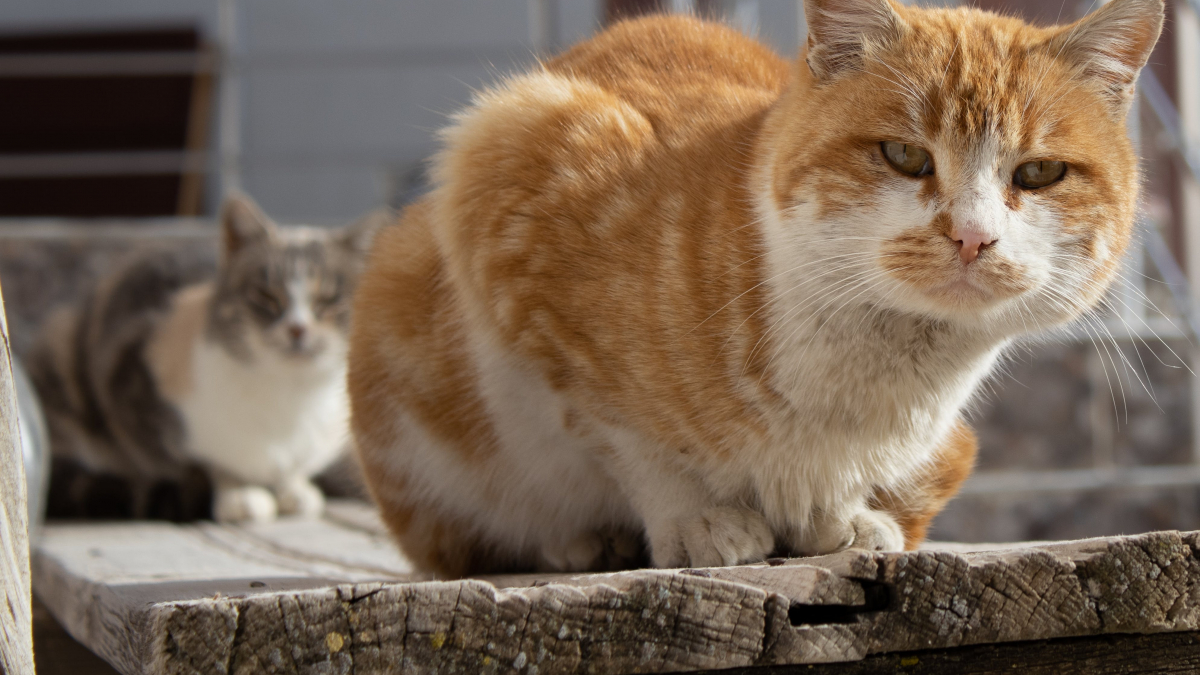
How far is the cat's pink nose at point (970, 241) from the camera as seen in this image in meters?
1.41

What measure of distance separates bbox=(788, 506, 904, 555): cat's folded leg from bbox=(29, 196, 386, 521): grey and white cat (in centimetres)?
222

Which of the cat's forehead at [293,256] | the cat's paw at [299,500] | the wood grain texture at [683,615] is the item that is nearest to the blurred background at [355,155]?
the cat's forehead at [293,256]

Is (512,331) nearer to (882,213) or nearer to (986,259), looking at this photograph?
(882,213)

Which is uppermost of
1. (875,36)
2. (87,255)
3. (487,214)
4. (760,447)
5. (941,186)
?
(875,36)

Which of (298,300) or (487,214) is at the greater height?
(487,214)

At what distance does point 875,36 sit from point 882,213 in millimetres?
292

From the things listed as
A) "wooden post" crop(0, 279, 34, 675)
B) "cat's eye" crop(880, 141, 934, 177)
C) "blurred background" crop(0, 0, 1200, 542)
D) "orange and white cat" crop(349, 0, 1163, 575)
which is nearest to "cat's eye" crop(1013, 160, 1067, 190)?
"orange and white cat" crop(349, 0, 1163, 575)

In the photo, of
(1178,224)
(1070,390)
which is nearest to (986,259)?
(1070,390)

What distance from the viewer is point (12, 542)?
3.97 feet

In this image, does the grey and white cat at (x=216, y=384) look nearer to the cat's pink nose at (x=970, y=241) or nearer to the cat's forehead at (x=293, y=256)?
the cat's forehead at (x=293, y=256)

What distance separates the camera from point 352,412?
2.13 m

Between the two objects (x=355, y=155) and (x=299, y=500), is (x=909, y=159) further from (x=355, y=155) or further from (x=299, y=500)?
(x=355, y=155)

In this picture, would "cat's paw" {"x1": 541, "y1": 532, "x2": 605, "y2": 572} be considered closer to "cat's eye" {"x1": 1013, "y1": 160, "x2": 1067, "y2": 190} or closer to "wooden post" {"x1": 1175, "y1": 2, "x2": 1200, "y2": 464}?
"cat's eye" {"x1": 1013, "y1": 160, "x2": 1067, "y2": 190}

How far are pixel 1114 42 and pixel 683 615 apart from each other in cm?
100
